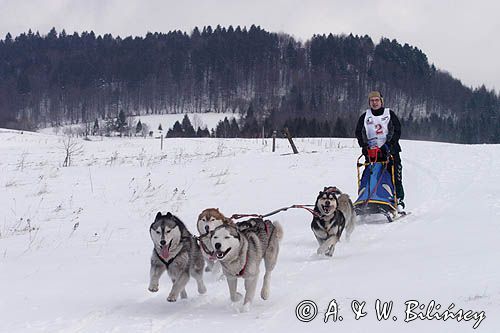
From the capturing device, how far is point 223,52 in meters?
134

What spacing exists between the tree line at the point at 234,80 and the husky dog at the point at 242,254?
9795cm

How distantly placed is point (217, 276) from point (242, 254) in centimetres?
125

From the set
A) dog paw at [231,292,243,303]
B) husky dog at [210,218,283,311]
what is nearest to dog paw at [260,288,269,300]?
husky dog at [210,218,283,311]

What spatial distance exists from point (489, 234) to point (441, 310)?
3.51 metres

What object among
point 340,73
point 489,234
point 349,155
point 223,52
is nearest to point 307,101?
point 340,73

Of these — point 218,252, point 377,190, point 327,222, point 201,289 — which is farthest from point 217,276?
point 377,190

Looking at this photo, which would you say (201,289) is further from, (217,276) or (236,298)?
(217,276)

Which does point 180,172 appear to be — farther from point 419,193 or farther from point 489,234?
point 489,234

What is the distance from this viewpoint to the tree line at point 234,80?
117 metres

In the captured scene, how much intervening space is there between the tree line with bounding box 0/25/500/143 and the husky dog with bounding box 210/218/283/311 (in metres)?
98.0

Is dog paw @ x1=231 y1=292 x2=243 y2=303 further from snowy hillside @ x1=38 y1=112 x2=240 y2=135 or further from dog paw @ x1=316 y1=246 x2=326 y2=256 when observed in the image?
snowy hillside @ x1=38 y1=112 x2=240 y2=135

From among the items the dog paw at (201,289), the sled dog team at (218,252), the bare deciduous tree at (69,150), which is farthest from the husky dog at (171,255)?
the bare deciduous tree at (69,150)

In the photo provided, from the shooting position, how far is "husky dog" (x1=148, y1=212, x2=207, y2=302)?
15.2 feet

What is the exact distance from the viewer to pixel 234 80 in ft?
415
